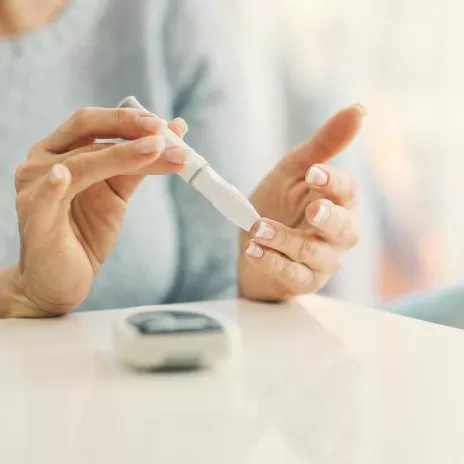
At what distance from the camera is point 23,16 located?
29.7 inches

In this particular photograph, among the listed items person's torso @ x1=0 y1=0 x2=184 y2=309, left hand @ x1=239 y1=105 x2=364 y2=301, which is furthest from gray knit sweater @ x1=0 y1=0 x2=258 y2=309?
left hand @ x1=239 y1=105 x2=364 y2=301

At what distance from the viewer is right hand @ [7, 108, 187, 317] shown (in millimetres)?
487

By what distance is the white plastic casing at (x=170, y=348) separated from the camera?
1.27ft

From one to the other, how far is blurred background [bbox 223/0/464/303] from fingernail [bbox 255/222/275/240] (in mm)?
367

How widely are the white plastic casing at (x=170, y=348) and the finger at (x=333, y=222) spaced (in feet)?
0.58

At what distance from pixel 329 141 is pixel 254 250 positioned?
123mm

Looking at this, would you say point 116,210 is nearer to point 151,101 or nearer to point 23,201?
point 23,201

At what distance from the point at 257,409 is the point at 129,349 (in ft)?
0.28

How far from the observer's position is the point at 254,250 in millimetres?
551

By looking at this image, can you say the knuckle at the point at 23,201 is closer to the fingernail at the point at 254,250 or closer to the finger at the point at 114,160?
the finger at the point at 114,160

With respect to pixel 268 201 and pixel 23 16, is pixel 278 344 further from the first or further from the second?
pixel 23 16

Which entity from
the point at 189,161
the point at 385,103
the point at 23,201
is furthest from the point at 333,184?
the point at 385,103

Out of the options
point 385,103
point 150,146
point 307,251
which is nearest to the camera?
point 150,146

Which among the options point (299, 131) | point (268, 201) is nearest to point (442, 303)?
point (268, 201)
